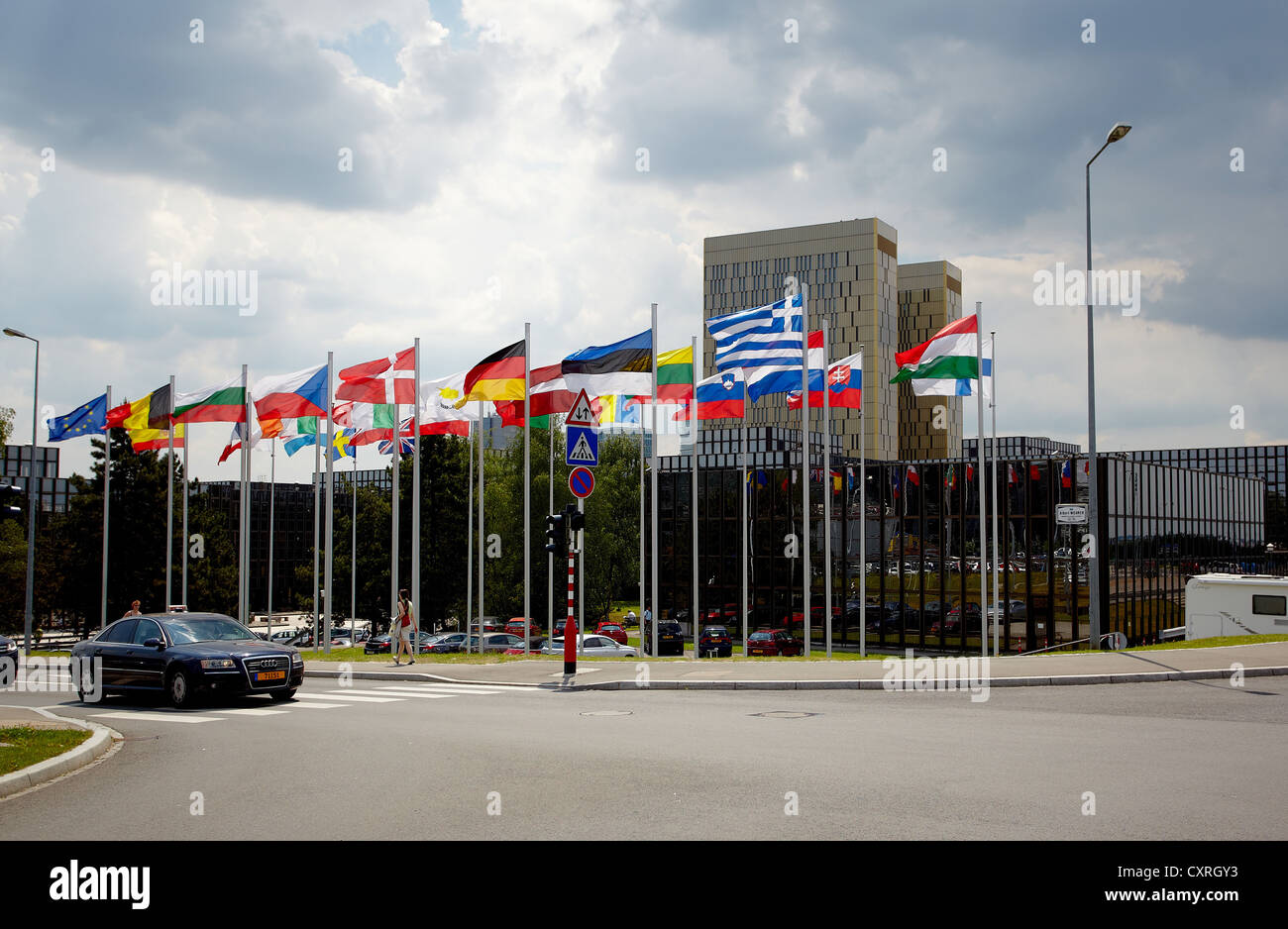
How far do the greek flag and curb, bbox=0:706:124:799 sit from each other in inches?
699

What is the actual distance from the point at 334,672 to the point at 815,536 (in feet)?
128

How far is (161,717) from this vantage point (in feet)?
52.9

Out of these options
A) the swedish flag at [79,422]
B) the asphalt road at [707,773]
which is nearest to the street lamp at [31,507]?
the swedish flag at [79,422]

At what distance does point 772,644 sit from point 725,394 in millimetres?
22338

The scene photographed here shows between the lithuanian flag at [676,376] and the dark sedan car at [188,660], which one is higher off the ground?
the lithuanian flag at [676,376]

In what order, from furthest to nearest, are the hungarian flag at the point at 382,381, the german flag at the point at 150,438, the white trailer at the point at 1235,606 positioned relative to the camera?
the german flag at the point at 150,438
the hungarian flag at the point at 382,381
the white trailer at the point at 1235,606

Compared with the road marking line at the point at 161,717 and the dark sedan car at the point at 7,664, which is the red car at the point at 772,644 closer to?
the dark sedan car at the point at 7,664

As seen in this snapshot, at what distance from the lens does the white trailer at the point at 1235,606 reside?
1136 inches

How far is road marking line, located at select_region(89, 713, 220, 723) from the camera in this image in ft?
51.0

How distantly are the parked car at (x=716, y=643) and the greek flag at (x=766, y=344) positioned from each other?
21791 millimetres

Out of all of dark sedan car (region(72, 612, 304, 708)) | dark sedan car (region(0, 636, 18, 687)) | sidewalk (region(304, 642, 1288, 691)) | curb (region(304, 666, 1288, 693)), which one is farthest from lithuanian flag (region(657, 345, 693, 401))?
dark sedan car (region(0, 636, 18, 687))

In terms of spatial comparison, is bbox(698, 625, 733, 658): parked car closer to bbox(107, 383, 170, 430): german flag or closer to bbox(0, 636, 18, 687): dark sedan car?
bbox(107, 383, 170, 430): german flag
